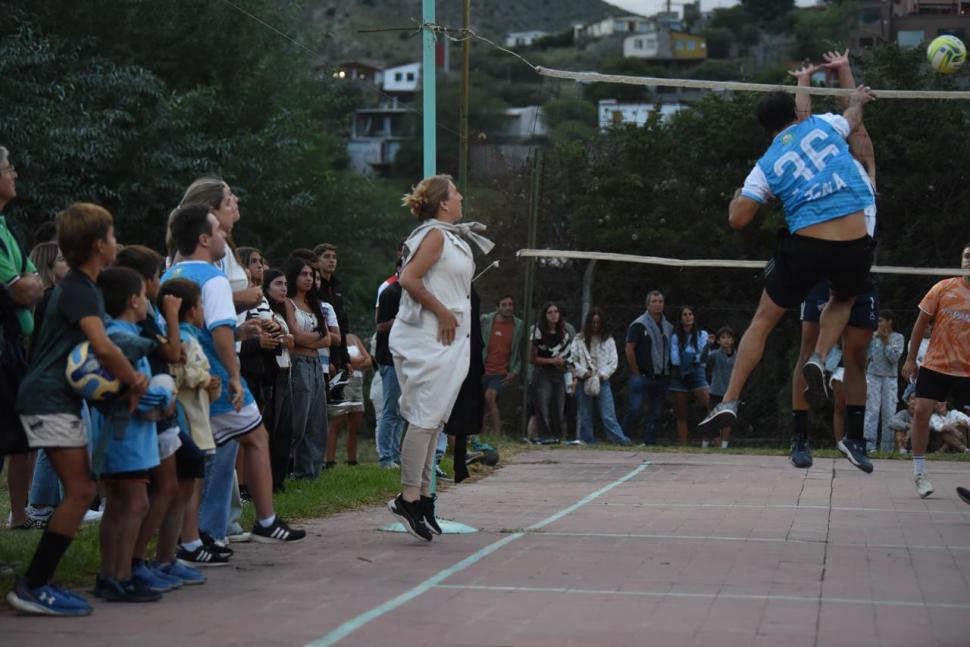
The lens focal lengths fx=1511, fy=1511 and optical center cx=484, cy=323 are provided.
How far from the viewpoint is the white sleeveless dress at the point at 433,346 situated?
9.10 meters

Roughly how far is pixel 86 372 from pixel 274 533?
2514 millimetres

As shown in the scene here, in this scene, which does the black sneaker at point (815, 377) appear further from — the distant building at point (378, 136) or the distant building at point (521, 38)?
the distant building at point (521, 38)

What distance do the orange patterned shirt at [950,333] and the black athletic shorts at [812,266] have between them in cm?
228

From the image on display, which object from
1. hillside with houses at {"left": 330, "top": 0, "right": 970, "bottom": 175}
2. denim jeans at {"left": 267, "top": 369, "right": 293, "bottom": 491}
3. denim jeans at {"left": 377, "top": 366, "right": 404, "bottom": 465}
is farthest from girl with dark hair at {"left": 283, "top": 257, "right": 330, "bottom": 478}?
hillside with houses at {"left": 330, "top": 0, "right": 970, "bottom": 175}

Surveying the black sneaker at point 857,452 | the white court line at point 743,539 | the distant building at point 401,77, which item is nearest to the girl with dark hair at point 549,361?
the black sneaker at point 857,452

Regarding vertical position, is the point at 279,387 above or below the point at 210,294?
below

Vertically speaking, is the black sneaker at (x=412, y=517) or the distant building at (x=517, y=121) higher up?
the distant building at (x=517, y=121)

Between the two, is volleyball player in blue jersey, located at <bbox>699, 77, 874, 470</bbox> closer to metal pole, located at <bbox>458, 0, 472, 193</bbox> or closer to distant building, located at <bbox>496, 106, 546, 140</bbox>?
metal pole, located at <bbox>458, 0, 472, 193</bbox>

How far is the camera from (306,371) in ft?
40.0

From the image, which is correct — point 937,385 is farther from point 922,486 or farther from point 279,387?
point 279,387

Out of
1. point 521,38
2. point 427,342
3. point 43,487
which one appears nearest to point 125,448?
point 427,342

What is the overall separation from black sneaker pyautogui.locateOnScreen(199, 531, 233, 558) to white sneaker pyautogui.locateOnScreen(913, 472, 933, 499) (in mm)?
6145

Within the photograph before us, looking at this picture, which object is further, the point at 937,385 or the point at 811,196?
the point at 937,385

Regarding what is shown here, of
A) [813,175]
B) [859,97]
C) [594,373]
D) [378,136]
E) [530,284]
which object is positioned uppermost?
[378,136]
